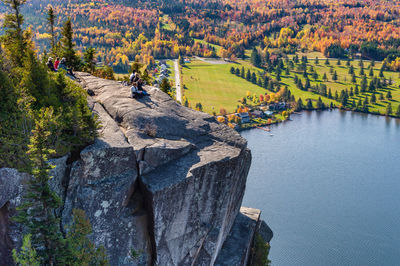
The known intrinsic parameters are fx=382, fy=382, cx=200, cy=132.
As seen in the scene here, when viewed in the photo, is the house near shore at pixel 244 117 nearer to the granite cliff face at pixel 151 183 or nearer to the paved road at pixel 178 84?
the paved road at pixel 178 84

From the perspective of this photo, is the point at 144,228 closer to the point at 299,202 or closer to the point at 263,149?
the point at 299,202

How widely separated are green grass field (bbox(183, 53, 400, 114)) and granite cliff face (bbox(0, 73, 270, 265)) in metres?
88.3

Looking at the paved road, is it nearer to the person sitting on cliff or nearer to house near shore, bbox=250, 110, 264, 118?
house near shore, bbox=250, 110, 264, 118

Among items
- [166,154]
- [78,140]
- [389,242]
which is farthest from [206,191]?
[389,242]

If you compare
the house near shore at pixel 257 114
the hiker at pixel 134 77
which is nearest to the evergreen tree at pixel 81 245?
the hiker at pixel 134 77

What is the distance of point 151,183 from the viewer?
1877 centimetres

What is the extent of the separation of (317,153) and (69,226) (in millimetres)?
78947

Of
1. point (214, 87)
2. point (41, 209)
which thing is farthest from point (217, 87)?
point (41, 209)

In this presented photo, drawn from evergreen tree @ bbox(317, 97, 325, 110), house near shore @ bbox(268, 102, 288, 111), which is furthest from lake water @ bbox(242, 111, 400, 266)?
evergreen tree @ bbox(317, 97, 325, 110)

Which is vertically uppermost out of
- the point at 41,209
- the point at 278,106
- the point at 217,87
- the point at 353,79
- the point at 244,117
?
the point at 41,209

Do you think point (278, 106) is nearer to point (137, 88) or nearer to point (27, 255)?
point (137, 88)

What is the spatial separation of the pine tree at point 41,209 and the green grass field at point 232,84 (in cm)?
9706

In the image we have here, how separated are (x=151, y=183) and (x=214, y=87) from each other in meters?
119

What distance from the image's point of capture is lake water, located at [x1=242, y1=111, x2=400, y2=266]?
171ft
